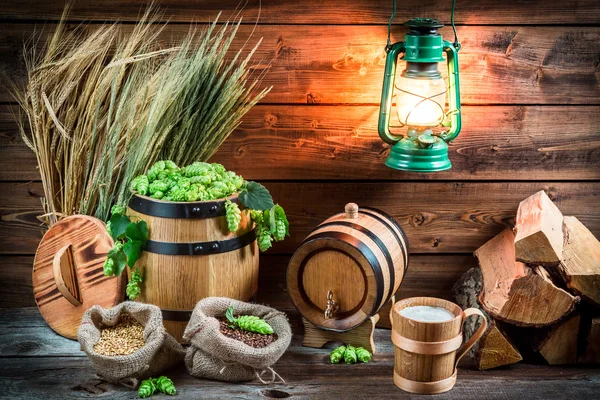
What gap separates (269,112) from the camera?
2.90 metres

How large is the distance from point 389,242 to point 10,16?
1.60 m

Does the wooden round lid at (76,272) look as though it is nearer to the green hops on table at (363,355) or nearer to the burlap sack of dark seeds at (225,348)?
the burlap sack of dark seeds at (225,348)

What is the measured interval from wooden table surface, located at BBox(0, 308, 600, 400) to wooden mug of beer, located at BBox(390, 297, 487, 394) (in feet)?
0.16

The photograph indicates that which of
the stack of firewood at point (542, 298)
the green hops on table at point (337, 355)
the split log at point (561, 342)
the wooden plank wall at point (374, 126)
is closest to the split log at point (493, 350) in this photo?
the stack of firewood at point (542, 298)

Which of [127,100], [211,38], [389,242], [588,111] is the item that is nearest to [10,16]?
[127,100]

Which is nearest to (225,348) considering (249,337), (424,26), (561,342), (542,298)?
(249,337)

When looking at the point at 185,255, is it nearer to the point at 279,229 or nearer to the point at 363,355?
the point at 279,229

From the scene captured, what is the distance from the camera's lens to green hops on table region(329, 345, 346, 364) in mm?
2596

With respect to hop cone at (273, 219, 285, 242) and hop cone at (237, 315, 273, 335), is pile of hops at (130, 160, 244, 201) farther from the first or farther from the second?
hop cone at (237, 315, 273, 335)

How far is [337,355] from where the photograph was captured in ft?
8.53

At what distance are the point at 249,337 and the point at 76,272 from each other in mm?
723

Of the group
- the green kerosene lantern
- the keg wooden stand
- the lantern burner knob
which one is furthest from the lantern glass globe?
the keg wooden stand

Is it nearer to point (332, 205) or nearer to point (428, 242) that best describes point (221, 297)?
point (332, 205)

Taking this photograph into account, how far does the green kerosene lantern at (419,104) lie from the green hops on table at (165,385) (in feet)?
3.50
